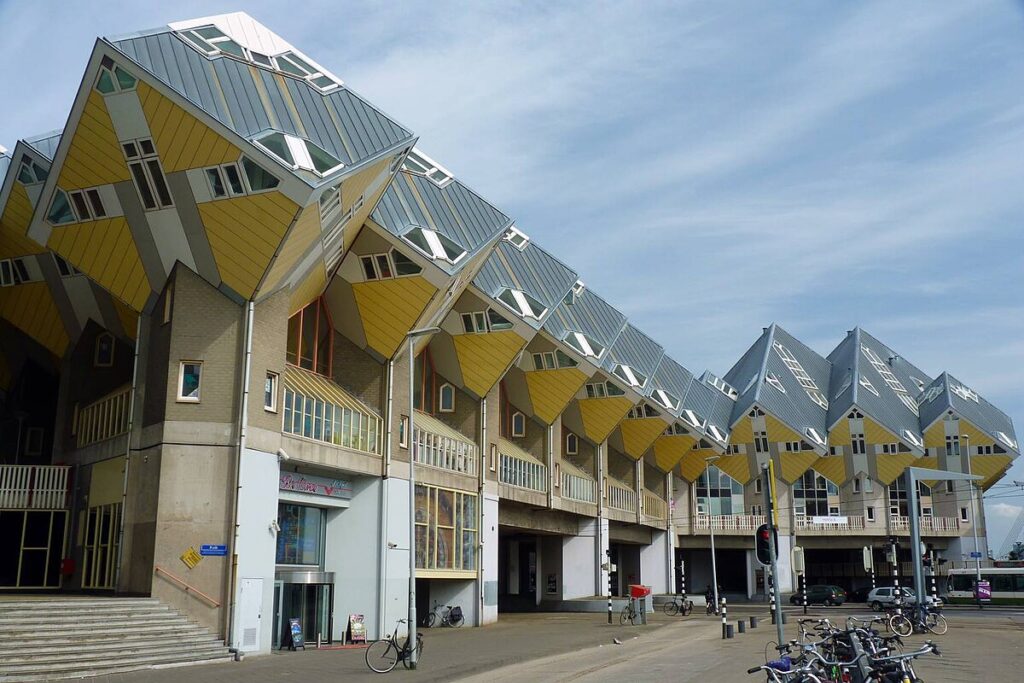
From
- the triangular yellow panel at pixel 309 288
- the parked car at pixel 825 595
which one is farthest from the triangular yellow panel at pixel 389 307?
the parked car at pixel 825 595

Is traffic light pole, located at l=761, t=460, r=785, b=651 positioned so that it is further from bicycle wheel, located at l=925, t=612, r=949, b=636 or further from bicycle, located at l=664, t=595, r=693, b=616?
bicycle, located at l=664, t=595, r=693, b=616

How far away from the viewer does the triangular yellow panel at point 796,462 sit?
233 feet

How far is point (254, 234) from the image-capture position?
2555cm

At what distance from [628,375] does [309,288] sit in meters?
25.9

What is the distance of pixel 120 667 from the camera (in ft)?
69.4

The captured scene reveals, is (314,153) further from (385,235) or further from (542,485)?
(542,485)

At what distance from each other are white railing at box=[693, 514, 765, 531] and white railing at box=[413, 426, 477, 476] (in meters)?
34.7

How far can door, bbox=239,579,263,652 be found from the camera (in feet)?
82.6

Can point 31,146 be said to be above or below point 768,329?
below

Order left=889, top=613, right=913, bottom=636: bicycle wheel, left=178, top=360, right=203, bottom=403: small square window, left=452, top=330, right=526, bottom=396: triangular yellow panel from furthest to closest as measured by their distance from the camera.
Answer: left=452, top=330, right=526, bottom=396: triangular yellow panel, left=889, top=613, right=913, bottom=636: bicycle wheel, left=178, top=360, right=203, bottom=403: small square window

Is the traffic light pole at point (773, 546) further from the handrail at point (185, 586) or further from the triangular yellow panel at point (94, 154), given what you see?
the triangular yellow panel at point (94, 154)

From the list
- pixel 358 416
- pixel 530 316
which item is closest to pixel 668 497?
pixel 530 316

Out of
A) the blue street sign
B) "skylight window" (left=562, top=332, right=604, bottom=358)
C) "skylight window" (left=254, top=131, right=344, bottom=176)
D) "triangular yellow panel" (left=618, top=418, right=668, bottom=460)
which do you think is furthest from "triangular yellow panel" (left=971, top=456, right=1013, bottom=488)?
the blue street sign

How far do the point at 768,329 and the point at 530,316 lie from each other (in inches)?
1952
